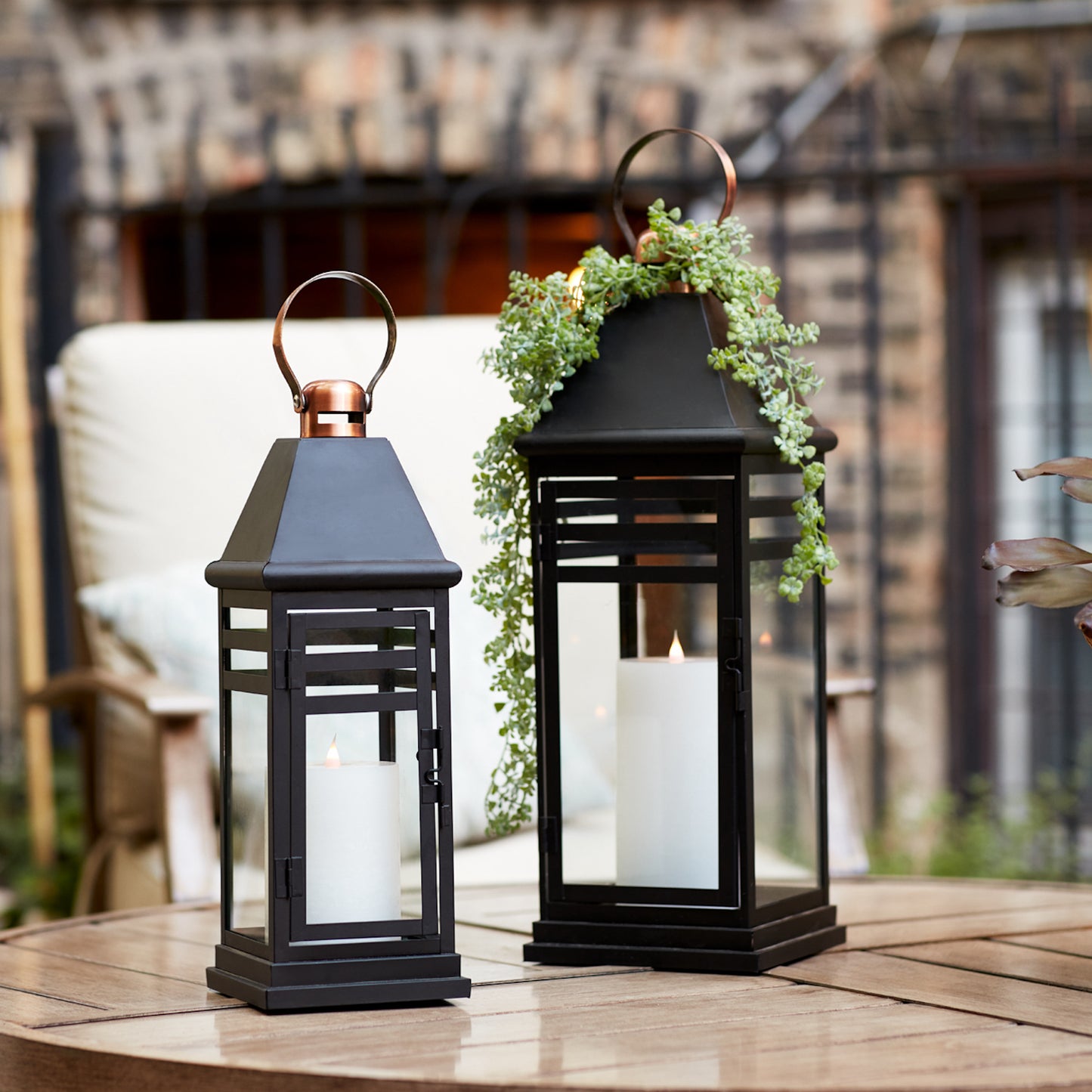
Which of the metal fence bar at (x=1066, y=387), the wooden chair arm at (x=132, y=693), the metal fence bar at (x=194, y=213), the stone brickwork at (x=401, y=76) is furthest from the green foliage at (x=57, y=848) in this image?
the metal fence bar at (x=1066, y=387)

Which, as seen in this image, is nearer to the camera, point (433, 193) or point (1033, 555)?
point (1033, 555)

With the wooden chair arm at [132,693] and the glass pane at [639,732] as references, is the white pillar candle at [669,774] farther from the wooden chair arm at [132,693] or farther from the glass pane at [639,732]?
the wooden chair arm at [132,693]

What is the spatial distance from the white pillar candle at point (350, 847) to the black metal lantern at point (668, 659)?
151 mm

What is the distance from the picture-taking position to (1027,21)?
3.60m

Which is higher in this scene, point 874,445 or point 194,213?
point 194,213

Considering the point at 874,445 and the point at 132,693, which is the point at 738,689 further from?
the point at 874,445

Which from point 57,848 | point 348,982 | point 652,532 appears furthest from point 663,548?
point 57,848

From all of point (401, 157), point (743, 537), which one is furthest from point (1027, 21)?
point (743, 537)

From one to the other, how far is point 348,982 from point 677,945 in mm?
221

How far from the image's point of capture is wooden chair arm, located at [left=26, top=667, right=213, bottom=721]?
5.15 feet

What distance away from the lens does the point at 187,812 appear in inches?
61.4

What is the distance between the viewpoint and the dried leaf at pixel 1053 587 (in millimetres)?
956

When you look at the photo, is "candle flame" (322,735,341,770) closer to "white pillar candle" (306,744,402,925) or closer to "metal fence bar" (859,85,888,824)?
"white pillar candle" (306,744,402,925)

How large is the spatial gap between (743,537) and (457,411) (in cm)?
108
